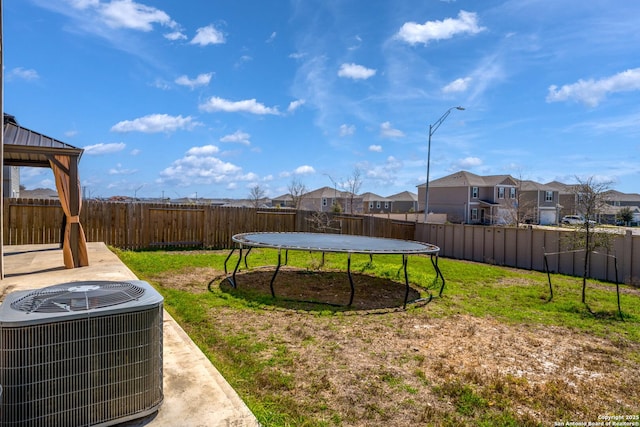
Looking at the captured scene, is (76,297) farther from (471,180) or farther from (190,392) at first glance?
(471,180)

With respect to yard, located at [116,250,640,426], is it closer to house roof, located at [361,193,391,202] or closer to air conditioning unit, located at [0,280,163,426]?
air conditioning unit, located at [0,280,163,426]

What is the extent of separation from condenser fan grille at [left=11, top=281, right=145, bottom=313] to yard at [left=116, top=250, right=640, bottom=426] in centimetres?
120

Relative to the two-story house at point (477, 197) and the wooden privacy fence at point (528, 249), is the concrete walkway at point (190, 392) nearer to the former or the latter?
the wooden privacy fence at point (528, 249)

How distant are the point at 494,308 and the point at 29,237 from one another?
1164 centimetres

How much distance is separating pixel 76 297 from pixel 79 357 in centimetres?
38

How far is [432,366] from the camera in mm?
3682

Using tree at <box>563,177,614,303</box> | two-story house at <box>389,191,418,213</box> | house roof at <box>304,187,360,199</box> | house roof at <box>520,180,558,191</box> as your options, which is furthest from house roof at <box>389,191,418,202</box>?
tree at <box>563,177,614,303</box>

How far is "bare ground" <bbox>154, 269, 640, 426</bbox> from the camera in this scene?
9.43 ft

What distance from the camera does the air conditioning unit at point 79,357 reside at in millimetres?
1869

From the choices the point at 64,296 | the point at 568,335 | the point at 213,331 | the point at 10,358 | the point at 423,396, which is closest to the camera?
the point at 10,358

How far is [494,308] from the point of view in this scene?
6.21 metres

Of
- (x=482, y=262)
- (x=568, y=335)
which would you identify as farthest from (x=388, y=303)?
(x=482, y=262)

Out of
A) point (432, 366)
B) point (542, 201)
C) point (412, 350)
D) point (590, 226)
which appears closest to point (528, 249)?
point (590, 226)

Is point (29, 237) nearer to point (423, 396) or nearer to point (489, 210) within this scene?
point (423, 396)
